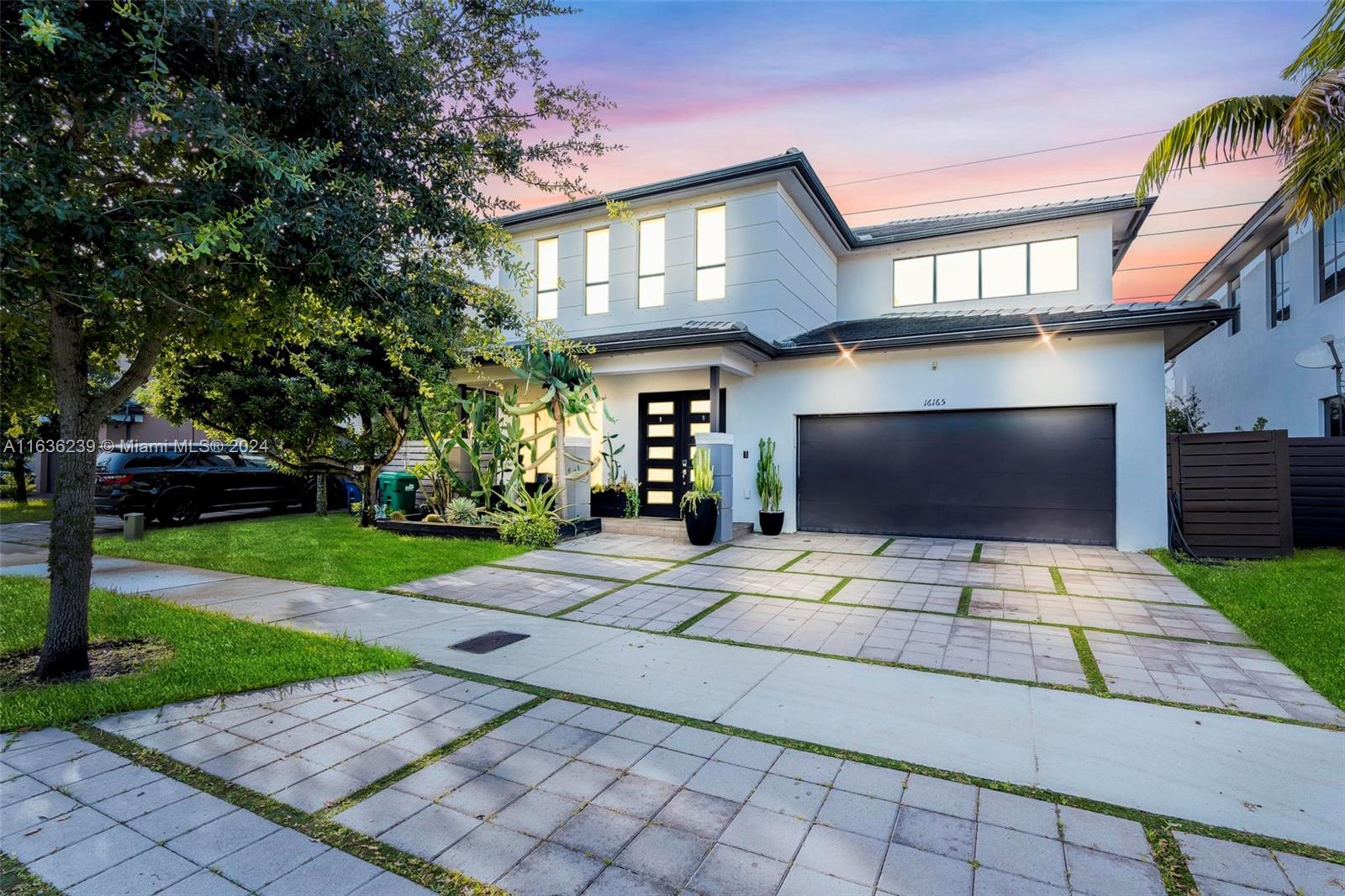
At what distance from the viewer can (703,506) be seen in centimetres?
984

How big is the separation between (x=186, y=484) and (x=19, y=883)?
12.6 meters

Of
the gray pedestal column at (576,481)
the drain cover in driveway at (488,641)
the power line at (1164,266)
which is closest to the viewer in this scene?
the drain cover in driveway at (488,641)

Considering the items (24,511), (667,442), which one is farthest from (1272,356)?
(24,511)

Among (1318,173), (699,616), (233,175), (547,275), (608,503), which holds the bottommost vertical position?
(699,616)

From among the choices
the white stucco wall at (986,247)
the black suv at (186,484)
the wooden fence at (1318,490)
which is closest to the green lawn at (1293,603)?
the wooden fence at (1318,490)

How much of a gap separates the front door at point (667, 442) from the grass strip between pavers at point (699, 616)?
17.5 ft

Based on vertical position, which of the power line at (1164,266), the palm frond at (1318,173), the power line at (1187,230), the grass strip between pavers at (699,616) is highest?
the power line at (1187,230)

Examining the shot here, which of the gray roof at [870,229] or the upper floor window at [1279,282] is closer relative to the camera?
the gray roof at [870,229]

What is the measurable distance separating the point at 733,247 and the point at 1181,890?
35.7 ft

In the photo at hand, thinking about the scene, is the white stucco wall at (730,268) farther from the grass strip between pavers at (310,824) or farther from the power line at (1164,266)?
the power line at (1164,266)

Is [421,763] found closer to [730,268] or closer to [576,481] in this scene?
[576,481]

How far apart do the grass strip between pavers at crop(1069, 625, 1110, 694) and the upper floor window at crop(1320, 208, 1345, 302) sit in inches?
432

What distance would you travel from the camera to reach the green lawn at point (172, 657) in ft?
11.3

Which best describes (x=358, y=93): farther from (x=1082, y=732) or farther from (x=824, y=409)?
(x=824, y=409)
